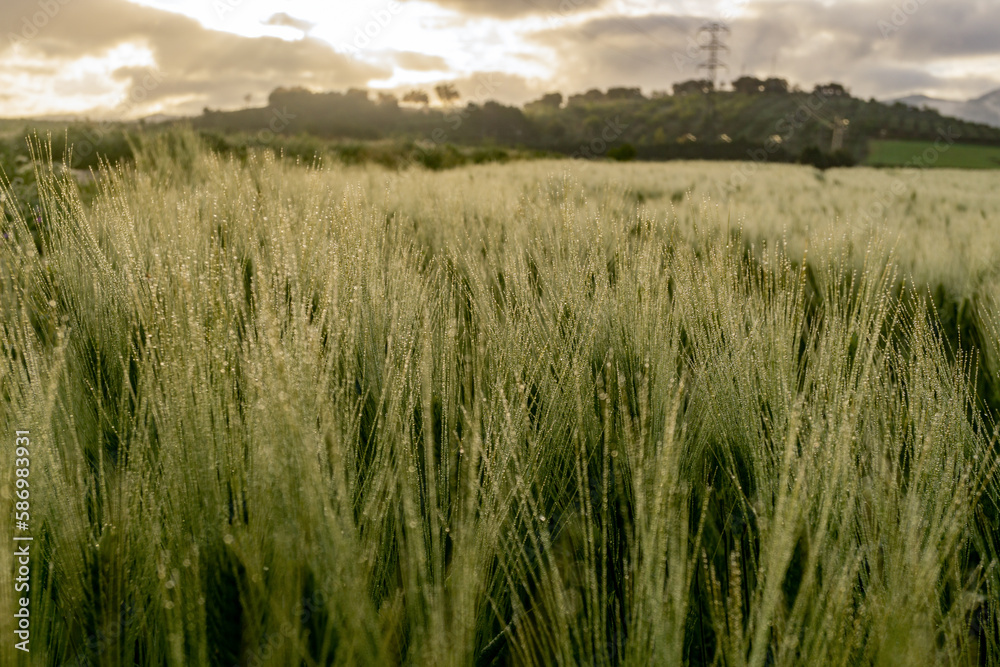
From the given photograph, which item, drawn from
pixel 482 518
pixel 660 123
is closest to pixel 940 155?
pixel 660 123

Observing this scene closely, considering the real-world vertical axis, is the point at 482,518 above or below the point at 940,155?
below

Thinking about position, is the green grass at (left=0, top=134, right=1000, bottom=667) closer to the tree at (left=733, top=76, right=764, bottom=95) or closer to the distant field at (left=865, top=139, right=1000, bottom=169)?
the distant field at (left=865, top=139, right=1000, bottom=169)

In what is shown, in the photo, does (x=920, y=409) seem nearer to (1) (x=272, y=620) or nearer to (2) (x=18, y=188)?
(1) (x=272, y=620)

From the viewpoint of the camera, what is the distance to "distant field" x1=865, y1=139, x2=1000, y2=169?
24014mm

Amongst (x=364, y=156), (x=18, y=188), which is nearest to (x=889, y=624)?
(x=18, y=188)

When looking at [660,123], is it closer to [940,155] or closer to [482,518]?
[940,155]

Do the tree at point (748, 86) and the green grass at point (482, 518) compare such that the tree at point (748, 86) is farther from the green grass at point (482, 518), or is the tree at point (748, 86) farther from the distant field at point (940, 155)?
the green grass at point (482, 518)

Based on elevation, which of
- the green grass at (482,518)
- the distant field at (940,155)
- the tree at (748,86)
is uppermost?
the tree at (748,86)

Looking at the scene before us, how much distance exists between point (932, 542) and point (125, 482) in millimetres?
1481

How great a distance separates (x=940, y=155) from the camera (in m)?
27.2

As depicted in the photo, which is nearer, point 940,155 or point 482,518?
point 482,518

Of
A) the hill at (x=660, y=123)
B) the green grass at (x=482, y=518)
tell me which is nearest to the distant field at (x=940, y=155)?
the hill at (x=660, y=123)

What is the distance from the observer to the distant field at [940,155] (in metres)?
24.0

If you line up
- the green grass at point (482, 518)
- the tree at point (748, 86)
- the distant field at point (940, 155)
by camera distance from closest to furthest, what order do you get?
the green grass at point (482, 518) → the distant field at point (940, 155) → the tree at point (748, 86)
